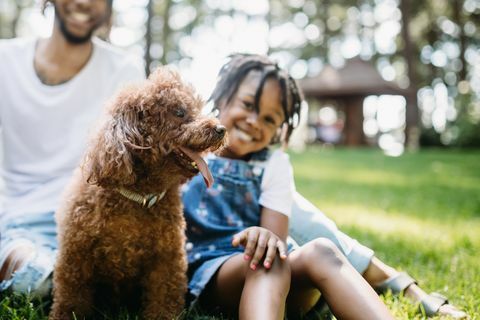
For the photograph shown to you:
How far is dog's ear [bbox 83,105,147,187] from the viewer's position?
2320 millimetres

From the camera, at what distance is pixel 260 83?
3.25m

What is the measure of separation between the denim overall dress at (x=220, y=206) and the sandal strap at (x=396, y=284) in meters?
0.88

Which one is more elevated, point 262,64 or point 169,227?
point 262,64

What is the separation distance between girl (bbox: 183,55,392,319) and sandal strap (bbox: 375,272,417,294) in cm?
58

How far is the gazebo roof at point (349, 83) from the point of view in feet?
74.5

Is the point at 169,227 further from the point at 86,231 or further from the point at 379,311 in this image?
the point at 379,311

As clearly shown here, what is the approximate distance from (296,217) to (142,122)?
136cm

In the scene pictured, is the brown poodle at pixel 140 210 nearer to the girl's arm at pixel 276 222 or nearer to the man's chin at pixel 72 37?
the girl's arm at pixel 276 222

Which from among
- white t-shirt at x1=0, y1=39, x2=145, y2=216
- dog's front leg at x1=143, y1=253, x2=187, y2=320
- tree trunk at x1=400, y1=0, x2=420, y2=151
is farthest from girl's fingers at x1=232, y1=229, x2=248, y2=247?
tree trunk at x1=400, y1=0, x2=420, y2=151

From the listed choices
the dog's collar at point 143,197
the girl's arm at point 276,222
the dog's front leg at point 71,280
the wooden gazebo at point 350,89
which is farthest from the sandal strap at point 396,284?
the wooden gazebo at point 350,89

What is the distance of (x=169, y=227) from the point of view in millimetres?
2609

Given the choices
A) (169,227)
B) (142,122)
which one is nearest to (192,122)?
(142,122)

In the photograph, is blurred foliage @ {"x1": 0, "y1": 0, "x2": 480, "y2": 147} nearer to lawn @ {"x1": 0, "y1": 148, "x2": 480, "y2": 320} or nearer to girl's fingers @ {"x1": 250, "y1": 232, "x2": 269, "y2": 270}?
lawn @ {"x1": 0, "y1": 148, "x2": 480, "y2": 320}

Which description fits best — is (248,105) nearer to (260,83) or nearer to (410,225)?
(260,83)
